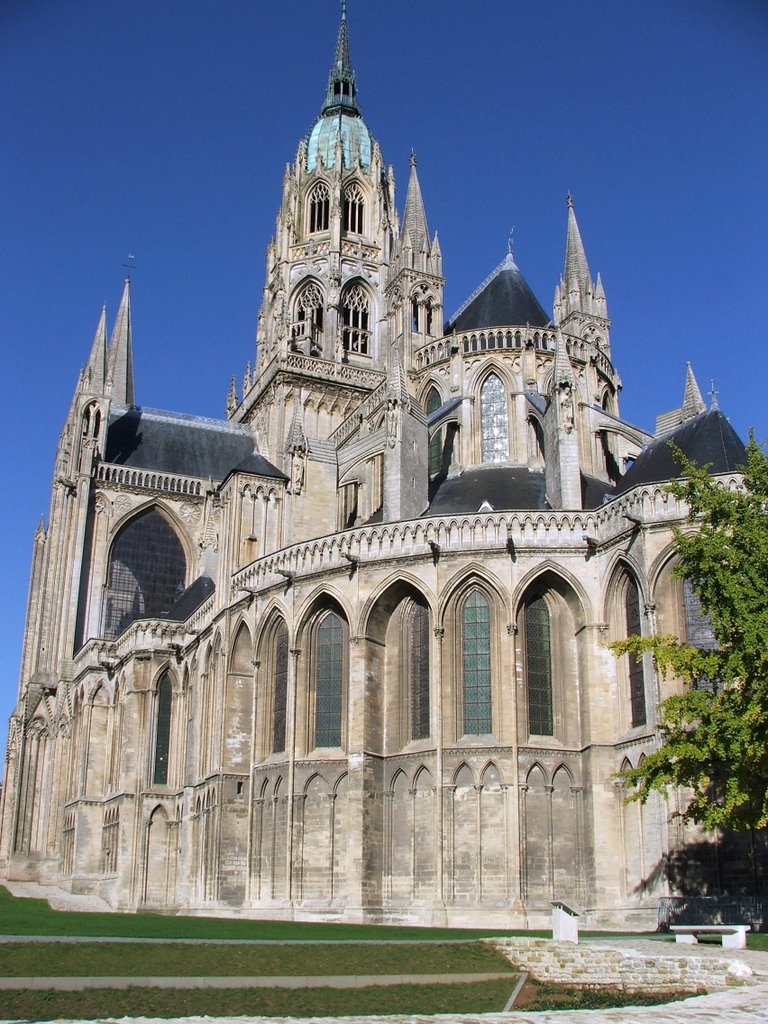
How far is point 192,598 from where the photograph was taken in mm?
44312

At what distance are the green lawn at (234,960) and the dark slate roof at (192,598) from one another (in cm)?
2398

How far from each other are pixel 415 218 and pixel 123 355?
22949 millimetres

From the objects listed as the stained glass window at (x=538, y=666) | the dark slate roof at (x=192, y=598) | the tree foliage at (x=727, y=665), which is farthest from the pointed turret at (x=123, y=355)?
the tree foliage at (x=727, y=665)

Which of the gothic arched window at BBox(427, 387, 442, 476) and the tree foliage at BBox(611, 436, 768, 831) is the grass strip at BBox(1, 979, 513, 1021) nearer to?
the tree foliage at BBox(611, 436, 768, 831)

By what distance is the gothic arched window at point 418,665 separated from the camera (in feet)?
99.3

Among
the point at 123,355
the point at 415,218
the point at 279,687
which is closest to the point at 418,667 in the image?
the point at 279,687

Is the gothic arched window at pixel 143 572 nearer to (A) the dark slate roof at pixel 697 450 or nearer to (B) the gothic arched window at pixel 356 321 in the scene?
(B) the gothic arched window at pixel 356 321

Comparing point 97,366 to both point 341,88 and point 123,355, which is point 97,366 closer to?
point 123,355

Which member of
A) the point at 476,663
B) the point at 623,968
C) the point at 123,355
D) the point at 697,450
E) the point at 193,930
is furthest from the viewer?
the point at 123,355

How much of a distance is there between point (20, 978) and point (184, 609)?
28429 millimetres

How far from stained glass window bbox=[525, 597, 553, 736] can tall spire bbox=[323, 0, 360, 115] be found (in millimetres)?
39512

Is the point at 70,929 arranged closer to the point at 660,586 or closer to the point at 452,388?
the point at 660,586

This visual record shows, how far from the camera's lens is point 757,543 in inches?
808

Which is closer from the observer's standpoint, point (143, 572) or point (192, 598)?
point (192, 598)
